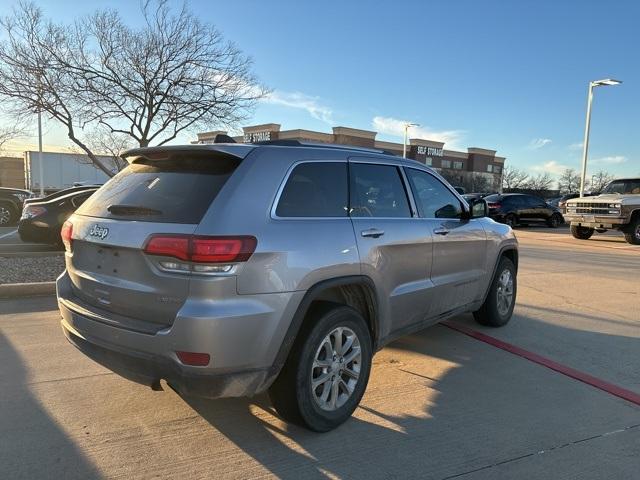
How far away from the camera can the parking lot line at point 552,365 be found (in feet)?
14.0

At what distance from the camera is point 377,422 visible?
3639 mm

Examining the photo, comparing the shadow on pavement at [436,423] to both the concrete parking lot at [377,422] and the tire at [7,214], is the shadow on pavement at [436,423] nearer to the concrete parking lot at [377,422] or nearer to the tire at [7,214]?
the concrete parking lot at [377,422]

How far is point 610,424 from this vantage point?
3.71 metres

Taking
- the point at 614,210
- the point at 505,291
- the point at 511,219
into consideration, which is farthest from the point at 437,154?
the point at 505,291

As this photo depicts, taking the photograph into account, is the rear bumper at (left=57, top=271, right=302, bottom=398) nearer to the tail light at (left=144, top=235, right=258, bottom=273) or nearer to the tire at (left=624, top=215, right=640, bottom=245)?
the tail light at (left=144, top=235, right=258, bottom=273)

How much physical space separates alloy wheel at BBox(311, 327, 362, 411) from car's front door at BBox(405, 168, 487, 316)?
1.21 m

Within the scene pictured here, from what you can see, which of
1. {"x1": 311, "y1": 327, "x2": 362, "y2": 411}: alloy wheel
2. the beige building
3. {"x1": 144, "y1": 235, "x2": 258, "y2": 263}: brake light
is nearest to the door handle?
{"x1": 311, "y1": 327, "x2": 362, "y2": 411}: alloy wheel

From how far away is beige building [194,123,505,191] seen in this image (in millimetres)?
66375

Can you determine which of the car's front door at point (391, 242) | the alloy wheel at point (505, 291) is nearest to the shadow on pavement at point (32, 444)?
the car's front door at point (391, 242)

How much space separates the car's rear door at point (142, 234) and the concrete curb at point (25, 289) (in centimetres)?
393

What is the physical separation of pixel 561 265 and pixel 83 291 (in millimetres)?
A: 10537

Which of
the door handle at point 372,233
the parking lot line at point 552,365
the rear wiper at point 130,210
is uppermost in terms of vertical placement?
the rear wiper at point 130,210

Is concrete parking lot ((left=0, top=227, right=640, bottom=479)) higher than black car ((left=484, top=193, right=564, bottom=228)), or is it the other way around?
black car ((left=484, top=193, right=564, bottom=228))

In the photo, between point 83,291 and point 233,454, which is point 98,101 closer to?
point 83,291
